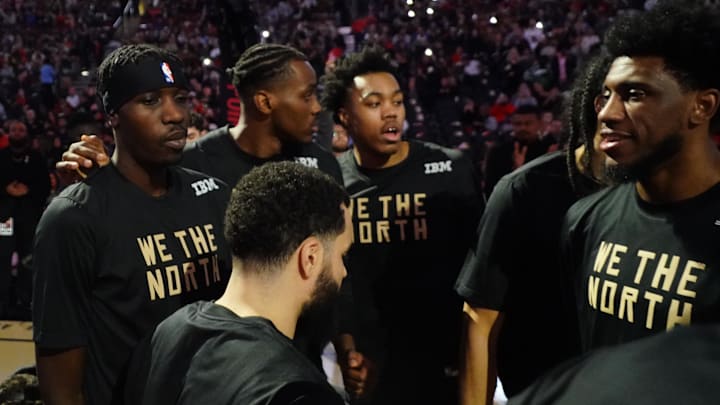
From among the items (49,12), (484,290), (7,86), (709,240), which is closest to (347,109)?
(484,290)

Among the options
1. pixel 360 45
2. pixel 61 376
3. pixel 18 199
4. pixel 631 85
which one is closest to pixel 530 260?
pixel 631 85

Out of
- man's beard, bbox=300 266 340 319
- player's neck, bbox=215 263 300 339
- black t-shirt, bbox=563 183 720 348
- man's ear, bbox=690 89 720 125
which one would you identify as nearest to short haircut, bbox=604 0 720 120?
man's ear, bbox=690 89 720 125

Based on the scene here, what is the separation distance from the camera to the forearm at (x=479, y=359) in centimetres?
277

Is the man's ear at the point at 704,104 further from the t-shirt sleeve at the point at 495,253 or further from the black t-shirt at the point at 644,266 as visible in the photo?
the t-shirt sleeve at the point at 495,253

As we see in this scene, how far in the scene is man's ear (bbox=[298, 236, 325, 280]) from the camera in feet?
6.64

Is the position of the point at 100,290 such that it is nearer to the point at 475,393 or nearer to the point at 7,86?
the point at 475,393

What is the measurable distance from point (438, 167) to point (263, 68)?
37.6 inches

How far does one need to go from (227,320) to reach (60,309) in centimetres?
84

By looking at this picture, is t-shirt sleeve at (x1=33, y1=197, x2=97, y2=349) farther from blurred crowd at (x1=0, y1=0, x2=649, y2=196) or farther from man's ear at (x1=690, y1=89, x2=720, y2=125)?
blurred crowd at (x1=0, y1=0, x2=649, y2=196)

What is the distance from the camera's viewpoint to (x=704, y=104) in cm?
213

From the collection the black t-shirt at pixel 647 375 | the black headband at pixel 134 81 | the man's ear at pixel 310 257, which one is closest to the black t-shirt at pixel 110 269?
the black headband at pixel 134 81

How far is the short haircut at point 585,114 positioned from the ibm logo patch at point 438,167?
0.94 m

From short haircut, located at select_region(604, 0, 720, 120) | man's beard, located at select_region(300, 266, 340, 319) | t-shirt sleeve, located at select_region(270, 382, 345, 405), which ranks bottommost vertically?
t-shirt sleeve, located at select_region(270, 382, 345, 405)

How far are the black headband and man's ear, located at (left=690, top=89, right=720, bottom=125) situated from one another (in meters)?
1.69
